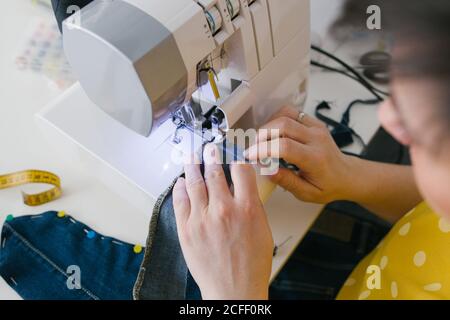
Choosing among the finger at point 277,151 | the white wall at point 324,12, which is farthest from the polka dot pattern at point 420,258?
the white wall at point 324,12

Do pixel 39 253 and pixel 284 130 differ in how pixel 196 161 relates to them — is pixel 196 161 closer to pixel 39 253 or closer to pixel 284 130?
pixel 284 130

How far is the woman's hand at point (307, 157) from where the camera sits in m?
0.86

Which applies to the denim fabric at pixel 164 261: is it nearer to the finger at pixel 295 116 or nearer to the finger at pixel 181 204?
the finger at pixel 181 204

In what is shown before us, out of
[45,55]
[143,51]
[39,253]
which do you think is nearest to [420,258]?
[143,51]

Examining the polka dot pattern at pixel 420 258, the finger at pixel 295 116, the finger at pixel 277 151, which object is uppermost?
the finger at pixel 295 116

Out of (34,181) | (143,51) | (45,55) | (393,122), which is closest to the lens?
(393,122)

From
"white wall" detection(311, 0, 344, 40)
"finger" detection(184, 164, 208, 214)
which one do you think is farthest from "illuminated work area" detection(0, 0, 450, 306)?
"white wall" detection(311, 0, 344, 40)

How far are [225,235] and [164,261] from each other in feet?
0.52

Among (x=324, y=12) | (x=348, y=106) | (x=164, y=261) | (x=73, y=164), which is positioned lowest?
(x=164, y=261)

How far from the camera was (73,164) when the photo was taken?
107 centimetres

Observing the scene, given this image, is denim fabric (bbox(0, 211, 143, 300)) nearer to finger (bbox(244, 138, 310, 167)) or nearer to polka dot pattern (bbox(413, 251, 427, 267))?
finger (bbox(244, 138, 310, 167))

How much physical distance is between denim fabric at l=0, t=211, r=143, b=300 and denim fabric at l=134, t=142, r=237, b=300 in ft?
0.27
